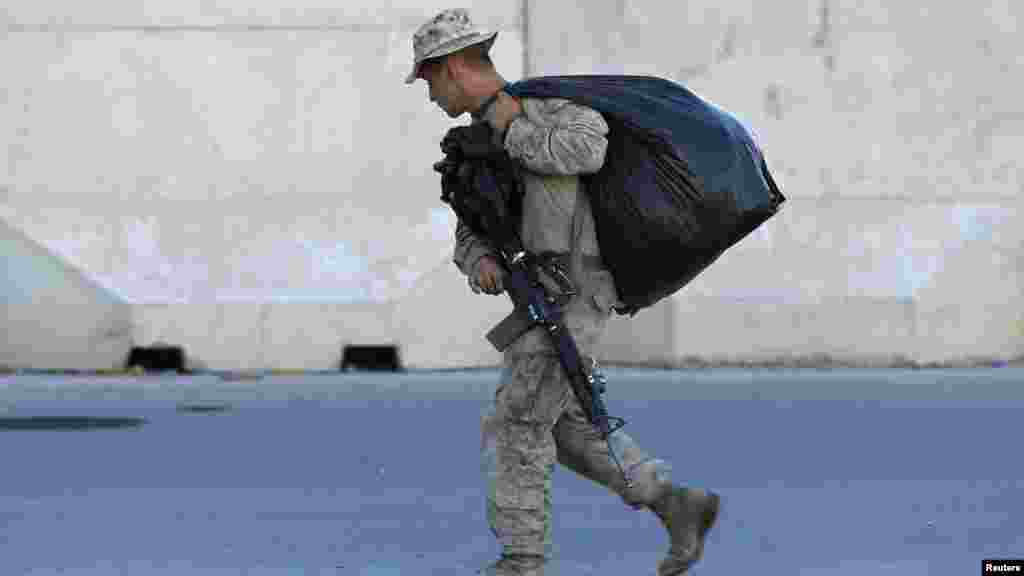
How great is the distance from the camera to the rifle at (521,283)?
587 centimetres

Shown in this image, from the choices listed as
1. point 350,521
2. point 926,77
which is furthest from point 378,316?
point 350,521

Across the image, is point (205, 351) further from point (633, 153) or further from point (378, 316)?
point (633, 153)

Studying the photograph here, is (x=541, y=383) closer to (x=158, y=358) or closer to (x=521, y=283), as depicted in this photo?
(x=521, y=283)

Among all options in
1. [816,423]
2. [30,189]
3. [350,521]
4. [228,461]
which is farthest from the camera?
[30,189]

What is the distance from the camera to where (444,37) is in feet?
19.0

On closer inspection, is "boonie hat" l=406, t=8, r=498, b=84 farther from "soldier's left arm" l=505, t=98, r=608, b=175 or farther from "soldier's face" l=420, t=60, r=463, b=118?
"soldier's left arm" l=505, t=98, r=608, b=175

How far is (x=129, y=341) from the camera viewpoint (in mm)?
12469

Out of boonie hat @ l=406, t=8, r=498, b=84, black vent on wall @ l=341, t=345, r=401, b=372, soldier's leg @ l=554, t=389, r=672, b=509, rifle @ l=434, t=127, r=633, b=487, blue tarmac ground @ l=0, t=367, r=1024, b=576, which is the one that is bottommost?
black vent on wall @ l=341, t=345, r=401, b=372

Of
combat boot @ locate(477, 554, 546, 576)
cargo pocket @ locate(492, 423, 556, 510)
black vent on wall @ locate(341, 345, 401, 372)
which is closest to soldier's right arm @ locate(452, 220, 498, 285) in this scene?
cargo pocket @ locate(492, 423, 556, 510)

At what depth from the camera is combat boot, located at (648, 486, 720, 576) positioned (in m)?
6.10

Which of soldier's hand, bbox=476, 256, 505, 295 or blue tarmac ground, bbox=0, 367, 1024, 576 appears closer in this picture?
soldier's hand, bbox=476, 256, 505, 295

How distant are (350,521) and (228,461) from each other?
171 cm

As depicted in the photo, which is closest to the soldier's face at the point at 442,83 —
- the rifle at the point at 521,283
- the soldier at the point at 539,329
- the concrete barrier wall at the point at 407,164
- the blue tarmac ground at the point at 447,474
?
the soldier at the point at 539,329

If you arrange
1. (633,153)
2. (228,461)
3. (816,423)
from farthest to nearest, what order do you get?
(816,423), (228,461), (633,153)
